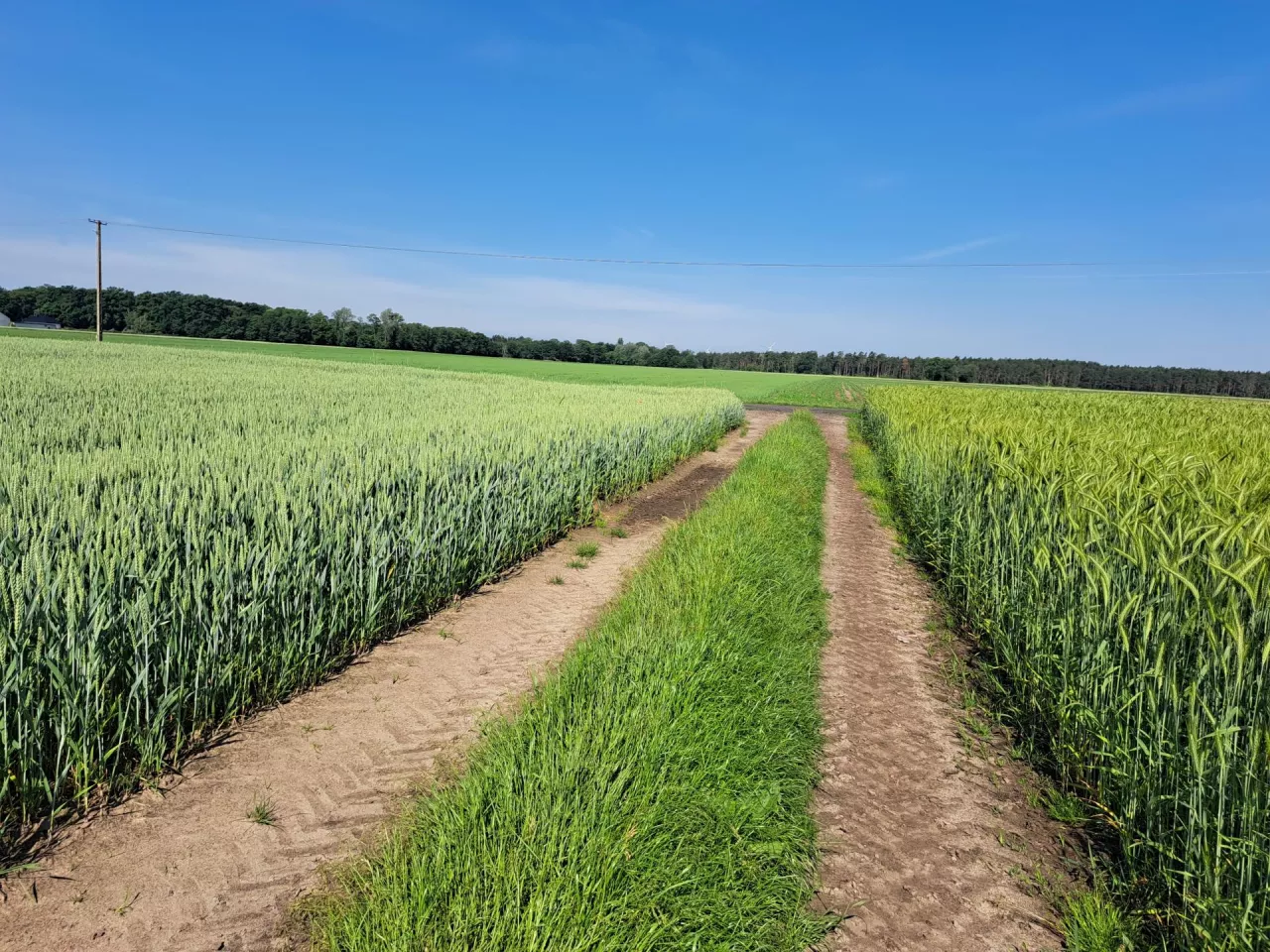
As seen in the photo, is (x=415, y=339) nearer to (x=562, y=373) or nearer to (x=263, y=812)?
(x=562, y=373)

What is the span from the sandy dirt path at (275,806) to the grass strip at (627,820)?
1.09ft

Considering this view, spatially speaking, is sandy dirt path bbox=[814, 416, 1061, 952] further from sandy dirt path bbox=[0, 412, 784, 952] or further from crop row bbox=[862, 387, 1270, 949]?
sandy dirt path bbox=[0, 412, 784, 952]

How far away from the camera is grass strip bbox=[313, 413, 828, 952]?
2.18 meters

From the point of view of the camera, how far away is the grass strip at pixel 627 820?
218cm

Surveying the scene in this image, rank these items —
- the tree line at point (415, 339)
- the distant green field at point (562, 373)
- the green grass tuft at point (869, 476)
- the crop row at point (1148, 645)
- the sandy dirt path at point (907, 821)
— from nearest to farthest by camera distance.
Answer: the crop row at point (1148, 645), the sandy dirt path at point (907, 821), the green grass tuft at point (869, 476), the distant green field at point (562, 373), the tree line at point (415, 339)

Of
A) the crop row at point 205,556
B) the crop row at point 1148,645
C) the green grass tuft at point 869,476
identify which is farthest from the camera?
the green grass tuft at point 869,476

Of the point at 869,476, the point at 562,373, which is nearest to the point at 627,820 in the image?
the point at 869,476

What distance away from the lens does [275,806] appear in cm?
314

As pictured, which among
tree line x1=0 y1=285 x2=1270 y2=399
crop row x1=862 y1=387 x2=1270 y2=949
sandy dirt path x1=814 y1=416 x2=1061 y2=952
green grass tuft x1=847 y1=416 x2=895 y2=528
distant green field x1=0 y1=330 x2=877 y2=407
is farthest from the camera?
tree line x1=0 y1=285 x2=1270 y2=399

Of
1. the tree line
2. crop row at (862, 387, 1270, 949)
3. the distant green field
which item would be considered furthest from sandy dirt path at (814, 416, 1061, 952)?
the tree line

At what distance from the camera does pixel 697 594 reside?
17.0ft

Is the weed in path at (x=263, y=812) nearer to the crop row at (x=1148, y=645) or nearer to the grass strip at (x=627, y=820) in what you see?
the grass strip at (x=627, y=820)

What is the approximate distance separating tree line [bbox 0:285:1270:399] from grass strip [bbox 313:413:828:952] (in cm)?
9275

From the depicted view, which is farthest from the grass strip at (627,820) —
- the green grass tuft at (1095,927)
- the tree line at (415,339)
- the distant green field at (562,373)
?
the tree line at (415,339)
